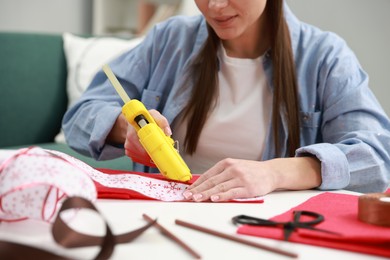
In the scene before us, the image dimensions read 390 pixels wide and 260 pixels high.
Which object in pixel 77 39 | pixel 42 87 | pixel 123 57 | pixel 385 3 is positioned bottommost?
pixel 42 87

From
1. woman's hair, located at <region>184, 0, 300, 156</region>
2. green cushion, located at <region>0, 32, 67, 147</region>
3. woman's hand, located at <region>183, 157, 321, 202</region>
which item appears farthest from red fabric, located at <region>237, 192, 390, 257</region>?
green cushion, located at <region>0, 32, 67, 147</region>

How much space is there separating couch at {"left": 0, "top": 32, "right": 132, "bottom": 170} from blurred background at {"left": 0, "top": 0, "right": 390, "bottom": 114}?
0.38 m

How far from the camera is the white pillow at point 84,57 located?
2238mm

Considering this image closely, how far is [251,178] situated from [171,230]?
0.23 metres

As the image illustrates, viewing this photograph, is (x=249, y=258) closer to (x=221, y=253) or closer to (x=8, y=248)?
(x=221, y=253)

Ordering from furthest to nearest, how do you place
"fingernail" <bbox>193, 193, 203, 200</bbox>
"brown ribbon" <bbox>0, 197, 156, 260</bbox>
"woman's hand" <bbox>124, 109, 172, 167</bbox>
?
"woman's hand" <bbox>124, 109, 172, 167</bbox> → "fingernail" <bbox>193, 193, 203, 200</bbox> → "brown ribbon" <bbox>0, 197, 156, 260</bbox>

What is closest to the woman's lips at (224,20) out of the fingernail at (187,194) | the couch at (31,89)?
the fingernail at (187,194)

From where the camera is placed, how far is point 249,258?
50cm

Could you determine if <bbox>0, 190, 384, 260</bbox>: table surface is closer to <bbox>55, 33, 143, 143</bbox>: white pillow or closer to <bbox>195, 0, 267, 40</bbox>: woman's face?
<bbox>195, 0, 267, 40</bbox>: woman's face

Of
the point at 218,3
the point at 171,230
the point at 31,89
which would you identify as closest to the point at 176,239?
the point at 171,230

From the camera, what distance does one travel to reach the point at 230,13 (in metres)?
1.05

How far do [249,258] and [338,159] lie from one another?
437 millimetres

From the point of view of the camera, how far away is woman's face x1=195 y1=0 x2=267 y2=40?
1.03 metres

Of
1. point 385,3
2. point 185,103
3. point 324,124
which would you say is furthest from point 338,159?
point 385,3
